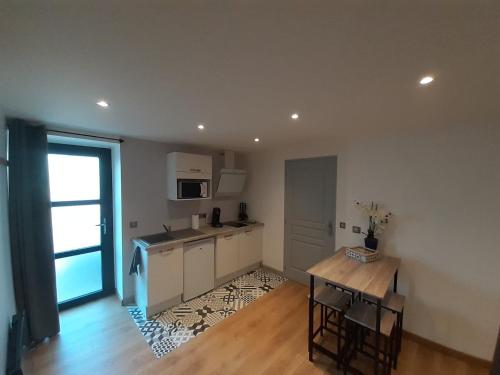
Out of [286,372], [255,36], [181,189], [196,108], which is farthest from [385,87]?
[181,189]

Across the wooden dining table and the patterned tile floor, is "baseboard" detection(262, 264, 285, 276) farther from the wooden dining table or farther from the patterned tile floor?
the wooden dining table

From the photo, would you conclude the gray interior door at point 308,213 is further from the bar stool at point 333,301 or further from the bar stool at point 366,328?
the bar stool at point 366,328

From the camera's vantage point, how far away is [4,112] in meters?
1.74

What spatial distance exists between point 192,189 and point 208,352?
79.4 inches

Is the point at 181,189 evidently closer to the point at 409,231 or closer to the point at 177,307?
the point at 177,307

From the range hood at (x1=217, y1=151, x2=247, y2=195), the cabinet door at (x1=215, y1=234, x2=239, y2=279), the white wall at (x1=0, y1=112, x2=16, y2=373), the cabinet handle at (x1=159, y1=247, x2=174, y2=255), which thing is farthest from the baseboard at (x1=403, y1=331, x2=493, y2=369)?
the white wall at (x1=0, y1=112, x2=16, y2=373)

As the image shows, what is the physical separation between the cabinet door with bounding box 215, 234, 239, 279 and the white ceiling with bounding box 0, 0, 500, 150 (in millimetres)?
2095

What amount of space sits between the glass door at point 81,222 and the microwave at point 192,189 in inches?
37.0

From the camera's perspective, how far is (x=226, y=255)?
3.32 meters

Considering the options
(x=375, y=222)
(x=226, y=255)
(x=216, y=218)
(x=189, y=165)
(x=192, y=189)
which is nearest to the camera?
(x=375, y=222)

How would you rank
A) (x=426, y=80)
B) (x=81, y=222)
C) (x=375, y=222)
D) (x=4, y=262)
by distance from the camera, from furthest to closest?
1. (x=81, y=222)
2. (x=375, y=222)
3. (x=4, y=262)
4. (x=426, y=80)

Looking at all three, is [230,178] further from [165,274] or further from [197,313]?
[197,313]

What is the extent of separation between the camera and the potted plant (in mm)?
2363

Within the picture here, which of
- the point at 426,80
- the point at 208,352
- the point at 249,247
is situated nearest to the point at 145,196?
the point at 249,247
